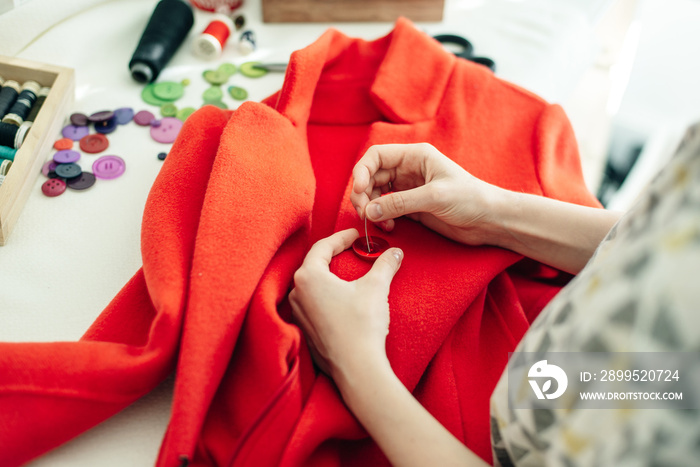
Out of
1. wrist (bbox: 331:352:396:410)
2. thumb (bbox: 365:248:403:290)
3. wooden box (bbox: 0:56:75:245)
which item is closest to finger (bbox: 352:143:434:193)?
thumb (bbox: 365:248:403:290)

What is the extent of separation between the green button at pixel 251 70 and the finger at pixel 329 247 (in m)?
0.56

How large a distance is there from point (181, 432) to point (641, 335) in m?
0.42

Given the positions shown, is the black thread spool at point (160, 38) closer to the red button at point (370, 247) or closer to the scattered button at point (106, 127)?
the scattered button at point (106, 127)

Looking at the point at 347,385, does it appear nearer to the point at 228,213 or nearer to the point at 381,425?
the point at 381,425

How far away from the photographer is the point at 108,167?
2.87ft

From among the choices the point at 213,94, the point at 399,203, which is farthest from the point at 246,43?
the point at 399,203

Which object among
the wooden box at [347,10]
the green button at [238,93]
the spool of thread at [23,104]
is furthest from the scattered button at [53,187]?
the wooden box at [347,10]

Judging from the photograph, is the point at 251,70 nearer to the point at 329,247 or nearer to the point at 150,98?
the point at 150,98

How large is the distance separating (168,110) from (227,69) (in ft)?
0.57

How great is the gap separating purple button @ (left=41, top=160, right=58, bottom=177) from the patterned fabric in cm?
80

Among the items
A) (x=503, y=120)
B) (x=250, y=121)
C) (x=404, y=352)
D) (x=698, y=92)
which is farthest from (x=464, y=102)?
(x=698, y=92)

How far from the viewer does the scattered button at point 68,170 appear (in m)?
0.84

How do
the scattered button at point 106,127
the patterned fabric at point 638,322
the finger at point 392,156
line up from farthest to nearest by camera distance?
1. the scattered button at point 106,127
2. the finger at point 392,156
3. the patterned fabric at point 638,322

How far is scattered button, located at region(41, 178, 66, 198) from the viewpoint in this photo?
82cm
